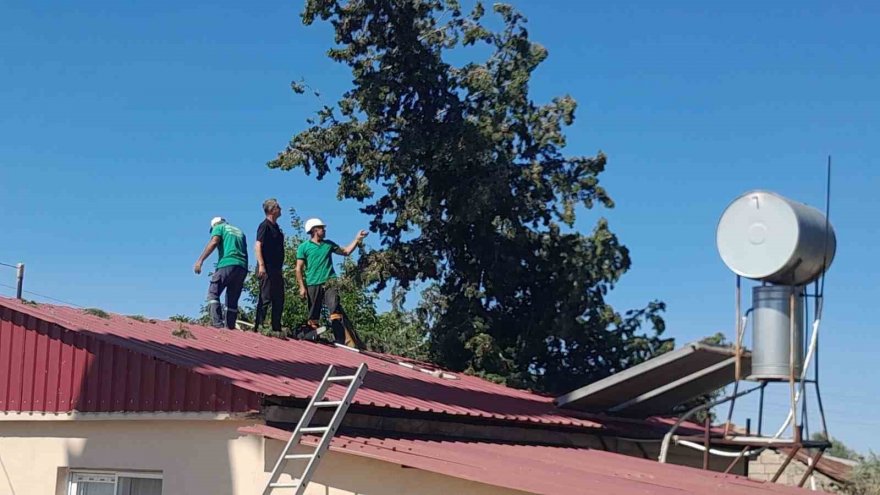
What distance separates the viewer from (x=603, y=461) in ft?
40.3

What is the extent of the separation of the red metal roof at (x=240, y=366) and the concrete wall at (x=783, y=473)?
3.31 metres

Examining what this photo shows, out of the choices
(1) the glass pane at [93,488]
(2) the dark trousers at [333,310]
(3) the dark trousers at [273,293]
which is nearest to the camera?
(1) the glass pane at [93,488]

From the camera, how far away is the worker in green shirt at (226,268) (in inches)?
627

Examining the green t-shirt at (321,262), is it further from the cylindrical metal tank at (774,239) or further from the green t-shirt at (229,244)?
the cylindrical metal tank at (774,239)

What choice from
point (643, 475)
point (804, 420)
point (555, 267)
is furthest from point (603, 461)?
point (555, 267)

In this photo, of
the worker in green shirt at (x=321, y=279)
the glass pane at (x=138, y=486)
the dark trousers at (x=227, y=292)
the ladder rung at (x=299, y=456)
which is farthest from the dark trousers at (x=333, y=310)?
the ladder rung at (x=299, y=456)

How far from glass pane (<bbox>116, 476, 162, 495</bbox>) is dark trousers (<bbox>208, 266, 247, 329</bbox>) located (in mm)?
4922

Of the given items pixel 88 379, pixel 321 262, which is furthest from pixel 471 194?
pixel 88 379

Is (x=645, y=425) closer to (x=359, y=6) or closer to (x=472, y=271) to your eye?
(x=472, y=271)

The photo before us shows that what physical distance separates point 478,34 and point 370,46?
1.89 m

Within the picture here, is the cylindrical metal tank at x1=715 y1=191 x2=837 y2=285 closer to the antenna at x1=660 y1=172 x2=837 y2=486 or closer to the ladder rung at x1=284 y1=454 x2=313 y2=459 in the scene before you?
the antenna at x1=660 y1=172 x2=837 y2=486

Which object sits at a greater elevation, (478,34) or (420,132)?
(478,34)

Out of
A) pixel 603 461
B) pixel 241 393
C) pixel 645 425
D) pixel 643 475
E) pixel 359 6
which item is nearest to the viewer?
pixel 241 393

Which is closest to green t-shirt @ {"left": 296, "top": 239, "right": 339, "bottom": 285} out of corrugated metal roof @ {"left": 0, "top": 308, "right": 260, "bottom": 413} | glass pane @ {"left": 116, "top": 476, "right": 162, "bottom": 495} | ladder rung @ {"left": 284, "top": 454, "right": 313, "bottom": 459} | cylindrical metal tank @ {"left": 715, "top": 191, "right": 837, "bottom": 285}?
corrugated metal roof @ {"left": 0, "top": 308, "right": 260, "bottom": 413}
